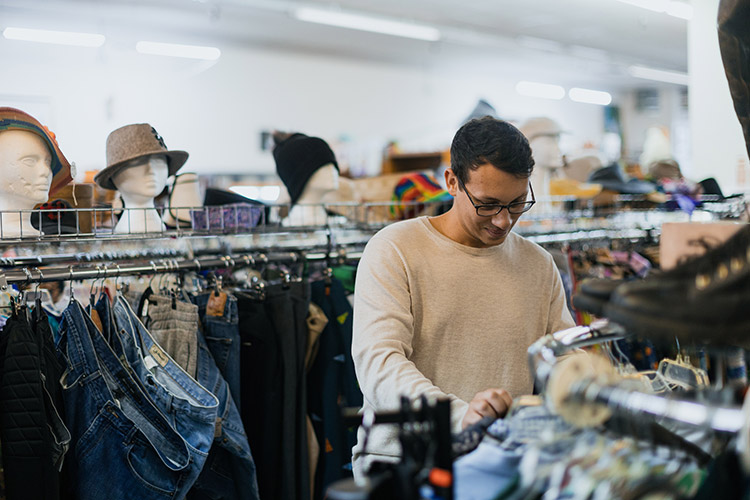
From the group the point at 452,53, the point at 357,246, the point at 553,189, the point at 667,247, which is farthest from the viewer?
the point at 452,53

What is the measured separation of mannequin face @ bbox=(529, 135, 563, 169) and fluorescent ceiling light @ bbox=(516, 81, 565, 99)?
9.79 metres

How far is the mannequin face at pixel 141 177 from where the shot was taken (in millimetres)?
2246

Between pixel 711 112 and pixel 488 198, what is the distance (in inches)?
150

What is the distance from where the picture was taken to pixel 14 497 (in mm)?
1523

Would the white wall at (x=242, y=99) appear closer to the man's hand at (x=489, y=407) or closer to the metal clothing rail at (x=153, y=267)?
the metal clothing rail at (x=153, y=267)

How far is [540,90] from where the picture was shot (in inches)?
524

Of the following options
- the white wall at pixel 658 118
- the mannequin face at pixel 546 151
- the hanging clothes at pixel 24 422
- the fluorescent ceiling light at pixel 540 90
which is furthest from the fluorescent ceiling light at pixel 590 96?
the hanging clothes at pixel 24 422

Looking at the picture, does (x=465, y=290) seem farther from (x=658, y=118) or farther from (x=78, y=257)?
(x=658, y=118)

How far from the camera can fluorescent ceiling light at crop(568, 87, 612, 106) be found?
1394 cm

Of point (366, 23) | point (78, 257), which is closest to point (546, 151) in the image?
point (78, 257)

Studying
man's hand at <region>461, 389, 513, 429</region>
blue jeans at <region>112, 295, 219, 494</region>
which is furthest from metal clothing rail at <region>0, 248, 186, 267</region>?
man's hand at <region>461, 389, 513, 429</region>

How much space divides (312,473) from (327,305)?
0.54 meters

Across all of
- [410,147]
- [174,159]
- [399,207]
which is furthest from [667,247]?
[410,147]

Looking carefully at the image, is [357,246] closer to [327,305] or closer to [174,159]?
[327,305]
